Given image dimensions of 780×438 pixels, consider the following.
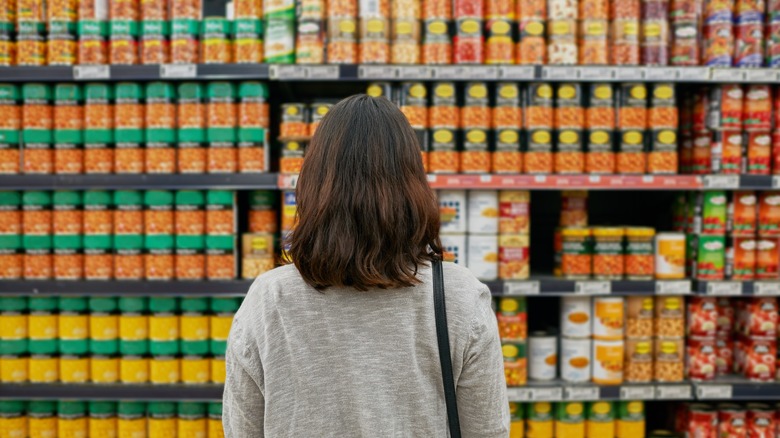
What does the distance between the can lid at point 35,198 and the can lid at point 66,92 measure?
0.45 metres

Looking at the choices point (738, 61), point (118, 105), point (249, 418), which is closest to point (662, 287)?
point (738, 61)

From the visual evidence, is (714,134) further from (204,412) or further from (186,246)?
(204,412)

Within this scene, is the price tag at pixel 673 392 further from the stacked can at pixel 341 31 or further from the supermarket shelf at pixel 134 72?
the supermarket shelf at pixel 134 72

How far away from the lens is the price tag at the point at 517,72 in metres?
2.88

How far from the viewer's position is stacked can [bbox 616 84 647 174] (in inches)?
116

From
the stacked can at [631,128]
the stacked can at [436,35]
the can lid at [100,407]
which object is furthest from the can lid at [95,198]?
the stacked can at [631,128]

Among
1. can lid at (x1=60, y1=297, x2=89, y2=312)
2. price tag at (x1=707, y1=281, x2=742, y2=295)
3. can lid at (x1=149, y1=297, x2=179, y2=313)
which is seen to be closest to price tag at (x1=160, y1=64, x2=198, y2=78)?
can lid at (x1=149, y1=297, x2=179, y2=313)

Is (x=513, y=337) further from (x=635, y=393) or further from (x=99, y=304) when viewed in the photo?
(x=99, y=304)

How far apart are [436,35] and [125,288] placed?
1779 millimetres

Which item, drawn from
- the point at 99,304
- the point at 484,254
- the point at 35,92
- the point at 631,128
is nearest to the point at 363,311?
the point at 484,254

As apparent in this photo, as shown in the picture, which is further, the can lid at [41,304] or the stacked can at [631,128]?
the can lid at [41,304]

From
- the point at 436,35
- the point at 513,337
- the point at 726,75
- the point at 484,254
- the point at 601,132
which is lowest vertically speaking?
the point at 513,337

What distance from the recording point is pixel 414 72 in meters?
2.88

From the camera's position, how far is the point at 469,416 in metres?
1.13
